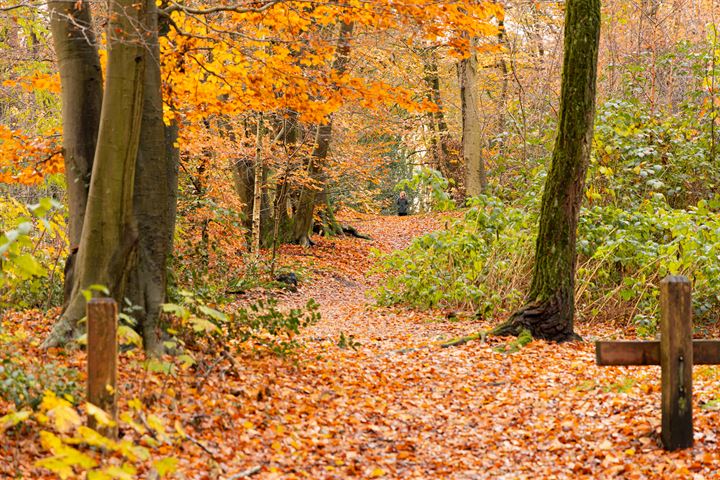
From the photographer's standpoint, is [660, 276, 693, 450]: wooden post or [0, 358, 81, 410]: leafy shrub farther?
[660, 276, 693, 450]: wooden post

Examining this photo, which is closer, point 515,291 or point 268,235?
point 515,291

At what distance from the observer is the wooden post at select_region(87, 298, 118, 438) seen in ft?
13.5

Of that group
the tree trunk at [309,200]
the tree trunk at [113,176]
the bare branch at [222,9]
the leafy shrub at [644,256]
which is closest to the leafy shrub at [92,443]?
the tree trunk at [113,176]

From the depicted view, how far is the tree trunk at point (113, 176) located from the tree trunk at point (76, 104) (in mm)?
728

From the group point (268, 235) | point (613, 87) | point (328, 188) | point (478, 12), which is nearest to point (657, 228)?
point (478, 12)

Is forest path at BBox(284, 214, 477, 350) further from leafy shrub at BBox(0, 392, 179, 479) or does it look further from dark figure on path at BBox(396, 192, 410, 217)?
leafy shrub at BBox(0, 392, 179, 479)

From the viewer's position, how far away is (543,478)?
504 cm

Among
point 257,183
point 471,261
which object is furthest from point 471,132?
point 471,261

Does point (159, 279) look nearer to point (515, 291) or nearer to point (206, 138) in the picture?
point (515, 291)

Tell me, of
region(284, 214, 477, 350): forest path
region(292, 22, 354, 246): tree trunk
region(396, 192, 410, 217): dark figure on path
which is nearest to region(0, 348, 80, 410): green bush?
region(284, 214, 477, 350): forest path

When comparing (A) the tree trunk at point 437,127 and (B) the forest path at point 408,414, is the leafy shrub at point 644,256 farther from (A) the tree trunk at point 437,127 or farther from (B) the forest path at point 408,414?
(A) the tree trunk at point 437,127

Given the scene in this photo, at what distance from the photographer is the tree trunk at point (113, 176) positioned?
6461mm

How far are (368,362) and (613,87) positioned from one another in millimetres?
10127

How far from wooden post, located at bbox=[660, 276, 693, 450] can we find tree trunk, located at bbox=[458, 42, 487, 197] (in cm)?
1869
